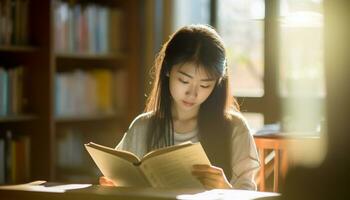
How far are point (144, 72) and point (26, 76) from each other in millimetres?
744

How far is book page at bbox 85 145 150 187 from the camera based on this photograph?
1334 millimetres

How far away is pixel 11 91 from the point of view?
2941mm

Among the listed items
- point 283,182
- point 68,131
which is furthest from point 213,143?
point 68,131

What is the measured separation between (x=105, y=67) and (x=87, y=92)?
33 cm

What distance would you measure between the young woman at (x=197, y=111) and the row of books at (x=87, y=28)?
1555mm

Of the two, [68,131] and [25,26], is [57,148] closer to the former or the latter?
[68,131]

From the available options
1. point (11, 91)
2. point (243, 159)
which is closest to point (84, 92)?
→ point (11, 91)

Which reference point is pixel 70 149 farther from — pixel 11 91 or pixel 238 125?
pixel 238 125

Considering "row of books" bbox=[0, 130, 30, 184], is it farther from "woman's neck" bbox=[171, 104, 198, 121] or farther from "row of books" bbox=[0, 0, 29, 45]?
"woman's neck" bbox=[171, 104, 198, 121]

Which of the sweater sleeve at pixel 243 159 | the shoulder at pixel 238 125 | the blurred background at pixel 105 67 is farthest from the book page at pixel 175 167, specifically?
the blurred background at pixel 105 67

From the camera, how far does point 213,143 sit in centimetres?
164

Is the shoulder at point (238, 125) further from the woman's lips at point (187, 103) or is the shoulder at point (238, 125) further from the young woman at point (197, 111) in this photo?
the woman's lips at point (187, 103)

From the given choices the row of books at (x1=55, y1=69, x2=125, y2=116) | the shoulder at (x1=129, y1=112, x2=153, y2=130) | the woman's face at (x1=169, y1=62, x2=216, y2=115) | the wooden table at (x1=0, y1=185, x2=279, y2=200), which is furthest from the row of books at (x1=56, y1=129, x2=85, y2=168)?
the wooden table at (x1=0, y1=185, x2=279, y2=200)

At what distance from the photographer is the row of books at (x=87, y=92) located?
3223 millimetres
